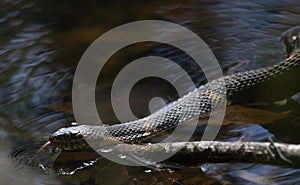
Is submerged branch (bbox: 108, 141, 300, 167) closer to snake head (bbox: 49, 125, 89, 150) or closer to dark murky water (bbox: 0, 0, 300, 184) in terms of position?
dark murky water (bbox: 0, 0, 300, 184)

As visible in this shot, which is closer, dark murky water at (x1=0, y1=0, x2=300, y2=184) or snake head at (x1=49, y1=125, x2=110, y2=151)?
dark murky water at (x1=0, y1=0, x2=300, y2=184)

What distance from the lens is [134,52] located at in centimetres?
611

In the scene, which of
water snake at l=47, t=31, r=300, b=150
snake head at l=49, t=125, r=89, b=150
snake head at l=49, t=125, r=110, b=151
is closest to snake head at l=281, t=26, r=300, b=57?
water snake at l=47, t=31, r=300, b=150

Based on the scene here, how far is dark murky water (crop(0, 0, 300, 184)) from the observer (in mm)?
4129

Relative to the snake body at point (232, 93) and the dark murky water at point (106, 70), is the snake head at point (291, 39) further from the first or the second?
the snake body at point (232, 93)

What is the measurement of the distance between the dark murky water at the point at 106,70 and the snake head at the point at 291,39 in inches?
2.9

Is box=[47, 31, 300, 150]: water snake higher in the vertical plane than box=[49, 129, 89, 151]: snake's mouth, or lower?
higher

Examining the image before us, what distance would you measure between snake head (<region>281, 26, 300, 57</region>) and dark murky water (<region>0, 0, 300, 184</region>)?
73mm

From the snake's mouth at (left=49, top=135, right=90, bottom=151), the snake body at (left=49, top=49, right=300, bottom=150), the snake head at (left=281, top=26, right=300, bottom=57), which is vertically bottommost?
the snake's mouth at (left=49, top=135, right=90, bottom=151)

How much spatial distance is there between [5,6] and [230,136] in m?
4.25

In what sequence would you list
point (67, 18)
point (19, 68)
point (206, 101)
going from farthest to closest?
1. point (67, 18)
2. point (19, 68)
3. point (206, 101)

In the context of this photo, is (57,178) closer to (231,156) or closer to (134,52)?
(231,156)

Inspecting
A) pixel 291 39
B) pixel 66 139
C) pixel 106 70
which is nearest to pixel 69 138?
pixel 66 139

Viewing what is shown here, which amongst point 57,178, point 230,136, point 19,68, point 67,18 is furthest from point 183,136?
point 67,18
